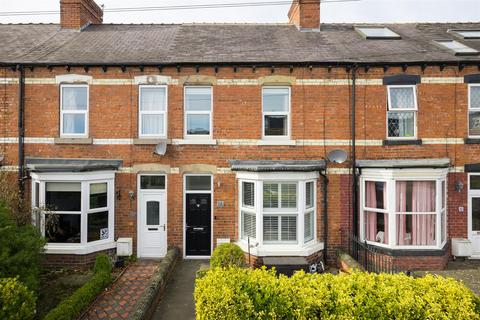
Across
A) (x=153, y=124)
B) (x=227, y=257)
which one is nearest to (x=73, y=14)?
(x=153, y=124)

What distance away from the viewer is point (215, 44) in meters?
12.0

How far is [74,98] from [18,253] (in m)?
5.76

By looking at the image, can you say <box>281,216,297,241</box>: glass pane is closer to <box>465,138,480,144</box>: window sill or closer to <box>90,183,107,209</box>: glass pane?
<box>90,183,107,209</box>: glass pane

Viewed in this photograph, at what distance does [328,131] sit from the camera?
1060 centimetres

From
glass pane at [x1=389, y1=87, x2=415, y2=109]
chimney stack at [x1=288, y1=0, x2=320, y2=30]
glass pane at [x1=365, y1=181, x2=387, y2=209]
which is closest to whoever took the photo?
glass pane at [x1=365, y1=181, x2=387, y2=209]

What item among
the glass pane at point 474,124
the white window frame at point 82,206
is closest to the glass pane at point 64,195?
the white window frame at point 82,206

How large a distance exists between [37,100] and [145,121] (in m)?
3.64

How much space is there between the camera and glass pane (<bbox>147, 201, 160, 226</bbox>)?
420 inches

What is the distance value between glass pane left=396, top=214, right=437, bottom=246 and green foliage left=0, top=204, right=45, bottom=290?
978 centimetres

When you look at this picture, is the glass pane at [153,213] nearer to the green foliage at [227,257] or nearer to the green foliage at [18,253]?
the green foliage at [227,257]

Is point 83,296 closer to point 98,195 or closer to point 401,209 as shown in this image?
point 98,195

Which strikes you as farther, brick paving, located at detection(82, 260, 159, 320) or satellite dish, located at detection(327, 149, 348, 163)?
satellite dish, located at detection(327, 149, 348, 163)

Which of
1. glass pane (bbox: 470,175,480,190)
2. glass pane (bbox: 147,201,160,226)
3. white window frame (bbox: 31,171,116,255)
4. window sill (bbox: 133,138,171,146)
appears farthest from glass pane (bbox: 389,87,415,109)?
white window frame (bbox: 31,171,116,255)

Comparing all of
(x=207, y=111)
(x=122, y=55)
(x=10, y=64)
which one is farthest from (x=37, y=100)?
(x=207, y=111)
